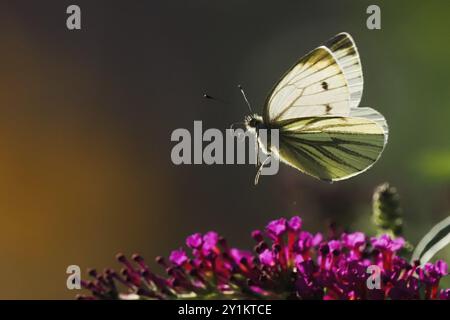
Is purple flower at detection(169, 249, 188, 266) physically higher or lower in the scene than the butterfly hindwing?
lower

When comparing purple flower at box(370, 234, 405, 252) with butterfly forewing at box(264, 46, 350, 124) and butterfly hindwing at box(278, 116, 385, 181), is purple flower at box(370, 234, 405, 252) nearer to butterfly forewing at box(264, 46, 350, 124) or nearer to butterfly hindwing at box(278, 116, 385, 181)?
butterfly hindwing at box(278, 116, 385, 181)

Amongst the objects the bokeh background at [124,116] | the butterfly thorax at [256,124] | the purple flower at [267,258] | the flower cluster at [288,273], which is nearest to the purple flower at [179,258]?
the flower cluster at [288,273]

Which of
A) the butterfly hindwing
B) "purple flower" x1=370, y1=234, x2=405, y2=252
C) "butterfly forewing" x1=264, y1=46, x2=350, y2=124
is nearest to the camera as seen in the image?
"purple flower" x1=370, y1=234, x2=405, y2=252

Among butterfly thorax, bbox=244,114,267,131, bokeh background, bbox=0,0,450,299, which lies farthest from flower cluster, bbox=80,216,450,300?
bokeh background, bbox=0,0,450,299

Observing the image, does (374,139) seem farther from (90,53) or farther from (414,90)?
(90,53)

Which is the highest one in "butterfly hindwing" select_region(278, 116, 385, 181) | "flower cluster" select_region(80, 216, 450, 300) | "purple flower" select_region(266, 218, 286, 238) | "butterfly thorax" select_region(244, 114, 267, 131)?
"butterfly thorax" select_region(244, 114, 267, 131)

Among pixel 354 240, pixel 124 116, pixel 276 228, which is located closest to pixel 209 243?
pixel 276 228

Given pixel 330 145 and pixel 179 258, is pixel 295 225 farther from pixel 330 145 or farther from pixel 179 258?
pixel 330 145

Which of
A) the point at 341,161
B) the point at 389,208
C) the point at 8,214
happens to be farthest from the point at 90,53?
the point at 389,208

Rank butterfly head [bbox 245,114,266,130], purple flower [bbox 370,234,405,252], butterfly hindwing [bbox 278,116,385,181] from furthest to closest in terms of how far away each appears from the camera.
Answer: butterfly head [bbox 245,114,266,130] → butterfly hindwing [bbox 278,116,385,181] → purple flower [bbox 370,234,405,252]
